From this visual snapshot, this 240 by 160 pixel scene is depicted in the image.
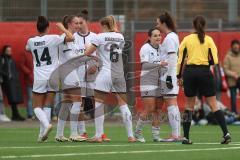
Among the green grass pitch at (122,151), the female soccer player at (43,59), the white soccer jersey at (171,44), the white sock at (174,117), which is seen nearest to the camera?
the green grass pitch at (122,151)

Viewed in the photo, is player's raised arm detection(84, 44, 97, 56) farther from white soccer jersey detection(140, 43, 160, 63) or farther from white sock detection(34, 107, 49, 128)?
white sock detection(34, 107, 49, 128)

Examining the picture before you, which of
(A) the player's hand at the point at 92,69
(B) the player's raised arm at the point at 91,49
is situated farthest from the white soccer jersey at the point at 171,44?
(A) the player's hand at the point at 92,69

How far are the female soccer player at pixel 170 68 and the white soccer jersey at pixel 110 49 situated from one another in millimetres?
758

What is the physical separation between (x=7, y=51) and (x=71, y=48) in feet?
27.7

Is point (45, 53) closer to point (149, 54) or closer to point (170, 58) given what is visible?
point (149, 54)

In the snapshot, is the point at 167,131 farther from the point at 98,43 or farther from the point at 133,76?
the point at 98,43

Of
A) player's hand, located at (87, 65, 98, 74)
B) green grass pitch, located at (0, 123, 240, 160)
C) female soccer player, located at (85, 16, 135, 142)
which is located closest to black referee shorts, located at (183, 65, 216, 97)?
green grass pitch, located at (0, 123, 240, 160)

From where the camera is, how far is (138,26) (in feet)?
84.1

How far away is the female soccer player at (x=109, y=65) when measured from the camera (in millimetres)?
15086

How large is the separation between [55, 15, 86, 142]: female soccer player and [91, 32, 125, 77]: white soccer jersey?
728 millimetres

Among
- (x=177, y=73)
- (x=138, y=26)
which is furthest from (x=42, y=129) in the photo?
(x=138, y=26)

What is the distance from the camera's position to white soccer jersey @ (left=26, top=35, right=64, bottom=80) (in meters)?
15.4

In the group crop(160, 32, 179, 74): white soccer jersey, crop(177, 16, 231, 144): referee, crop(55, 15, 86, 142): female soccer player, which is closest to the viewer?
crop(177, 16, 231, 144): referee

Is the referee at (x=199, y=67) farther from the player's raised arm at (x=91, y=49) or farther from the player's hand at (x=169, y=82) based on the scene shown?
the player's raised arm at (x=91, y=49)
